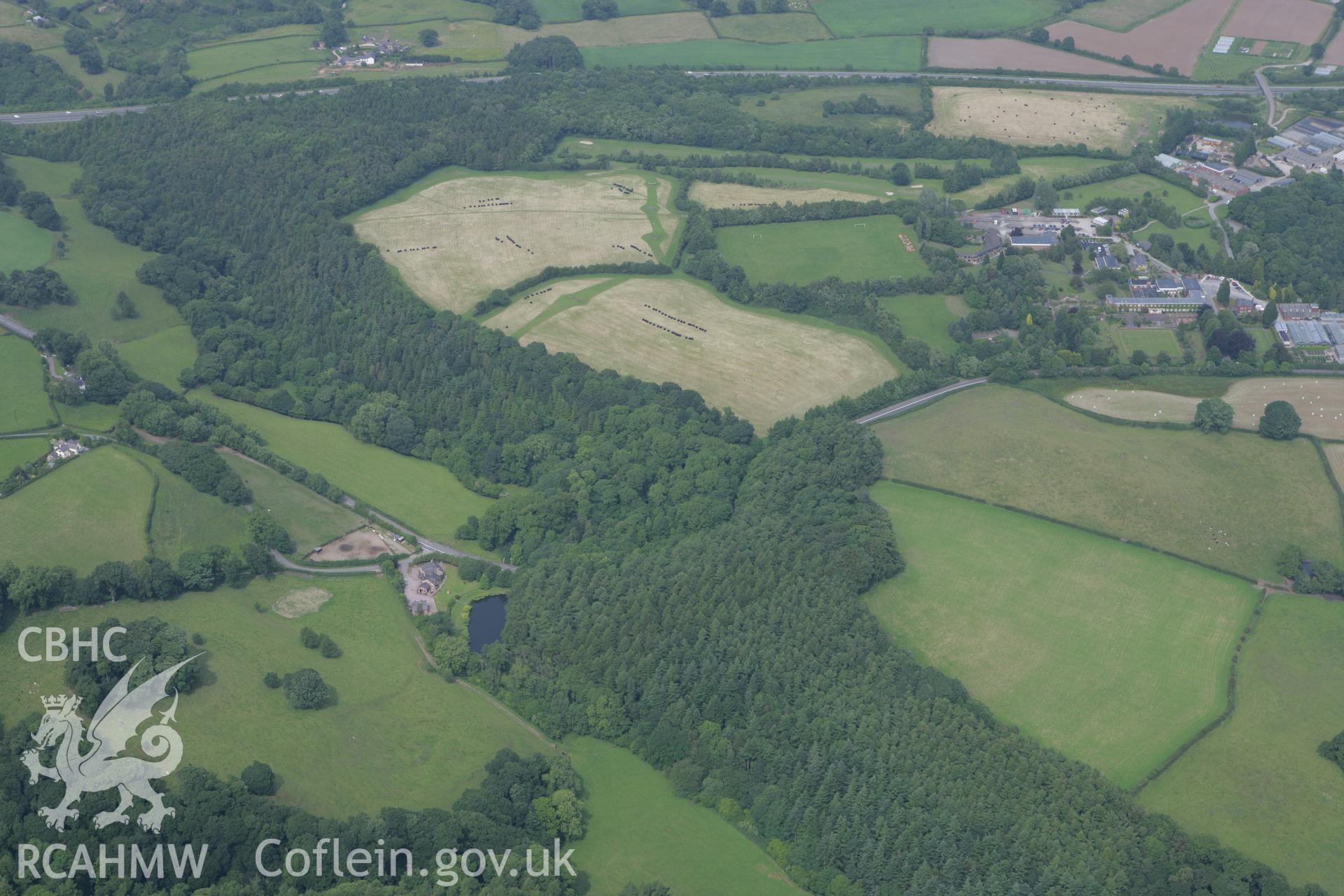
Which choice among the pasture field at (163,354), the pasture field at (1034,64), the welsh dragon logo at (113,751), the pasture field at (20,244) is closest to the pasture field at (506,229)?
the pasture field at (163,354)

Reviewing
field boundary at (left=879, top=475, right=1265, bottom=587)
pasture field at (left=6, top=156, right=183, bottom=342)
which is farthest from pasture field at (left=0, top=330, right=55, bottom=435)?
field boundary at (left=879, top=475, right=1265, bottom=587)

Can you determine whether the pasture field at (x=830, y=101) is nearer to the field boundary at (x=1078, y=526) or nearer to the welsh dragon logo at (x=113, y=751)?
the field boundary at (x=1078, y=526)

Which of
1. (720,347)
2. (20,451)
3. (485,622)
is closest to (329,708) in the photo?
(485,622)

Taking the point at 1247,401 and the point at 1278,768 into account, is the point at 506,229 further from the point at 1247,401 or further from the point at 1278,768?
the point at 1278,768

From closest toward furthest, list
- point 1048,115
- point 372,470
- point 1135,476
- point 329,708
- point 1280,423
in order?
point 329,708, point 1135,476, point 1280,423, point 372,470, point 1048,115

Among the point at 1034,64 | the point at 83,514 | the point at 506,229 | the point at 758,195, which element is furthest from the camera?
the point at 1034,64

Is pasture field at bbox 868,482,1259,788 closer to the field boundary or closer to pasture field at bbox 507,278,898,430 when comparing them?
the field boundary
